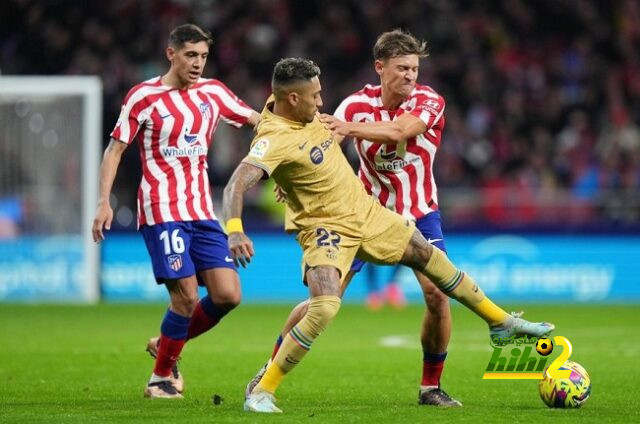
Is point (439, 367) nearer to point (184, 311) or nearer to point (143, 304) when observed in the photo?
point (184, 311)

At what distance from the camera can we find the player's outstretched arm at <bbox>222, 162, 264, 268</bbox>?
677 cm

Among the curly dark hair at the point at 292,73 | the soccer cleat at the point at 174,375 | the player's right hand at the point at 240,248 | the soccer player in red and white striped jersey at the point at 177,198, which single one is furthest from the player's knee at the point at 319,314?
the soccer cleat at the point at 174,375

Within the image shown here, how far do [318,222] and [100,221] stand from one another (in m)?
1.55

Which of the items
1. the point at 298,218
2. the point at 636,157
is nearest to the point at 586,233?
the point at 636,157

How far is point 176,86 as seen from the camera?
8.78m

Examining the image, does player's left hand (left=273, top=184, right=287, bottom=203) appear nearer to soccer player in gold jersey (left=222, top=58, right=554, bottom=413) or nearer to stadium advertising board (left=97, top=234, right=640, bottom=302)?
soccer player in gold jersey (left=222, top=58, right=554, bottom=413)

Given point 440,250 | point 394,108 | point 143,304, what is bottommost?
point 143,304

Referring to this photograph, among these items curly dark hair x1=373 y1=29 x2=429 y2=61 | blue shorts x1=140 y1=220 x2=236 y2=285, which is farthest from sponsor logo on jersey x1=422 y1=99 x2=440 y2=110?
blue shorts x1=140 y1=220 x2=236 y2=285

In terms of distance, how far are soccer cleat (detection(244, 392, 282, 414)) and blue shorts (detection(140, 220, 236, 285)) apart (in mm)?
1502

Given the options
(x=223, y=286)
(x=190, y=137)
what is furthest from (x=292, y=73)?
(x=223, y=286)

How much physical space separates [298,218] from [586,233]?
12706 mm

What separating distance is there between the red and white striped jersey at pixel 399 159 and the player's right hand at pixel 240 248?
181cm

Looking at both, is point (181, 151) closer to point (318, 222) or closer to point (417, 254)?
point (318, 222)

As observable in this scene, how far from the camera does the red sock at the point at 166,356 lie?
334 inches
